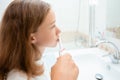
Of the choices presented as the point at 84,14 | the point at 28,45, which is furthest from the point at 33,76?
the point at 84,14

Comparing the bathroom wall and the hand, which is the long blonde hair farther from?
the bathroom wall

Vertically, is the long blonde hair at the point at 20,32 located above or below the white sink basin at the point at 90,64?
above

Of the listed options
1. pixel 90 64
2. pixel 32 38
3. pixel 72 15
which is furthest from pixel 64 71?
pixel 72 15

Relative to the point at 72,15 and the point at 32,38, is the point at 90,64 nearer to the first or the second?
the point at 72,15

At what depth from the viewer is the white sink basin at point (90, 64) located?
47.2 inches

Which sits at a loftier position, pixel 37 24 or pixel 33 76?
pixel 37 24

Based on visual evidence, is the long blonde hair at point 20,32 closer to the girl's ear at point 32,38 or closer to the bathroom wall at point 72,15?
the girl's ear at point 32,38

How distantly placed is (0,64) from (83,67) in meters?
0.88

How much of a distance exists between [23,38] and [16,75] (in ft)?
0.41

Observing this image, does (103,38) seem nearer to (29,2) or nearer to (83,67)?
(83,67)

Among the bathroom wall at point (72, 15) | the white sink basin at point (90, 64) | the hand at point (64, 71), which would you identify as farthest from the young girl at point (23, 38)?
the bathroom wall at point (72, 15)

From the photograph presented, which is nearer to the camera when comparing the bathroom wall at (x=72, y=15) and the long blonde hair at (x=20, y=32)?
the long blonde hair at (x=20, y=32)

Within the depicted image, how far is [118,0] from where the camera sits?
1.25 meters

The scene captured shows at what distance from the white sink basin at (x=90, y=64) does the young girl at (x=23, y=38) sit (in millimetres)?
630
